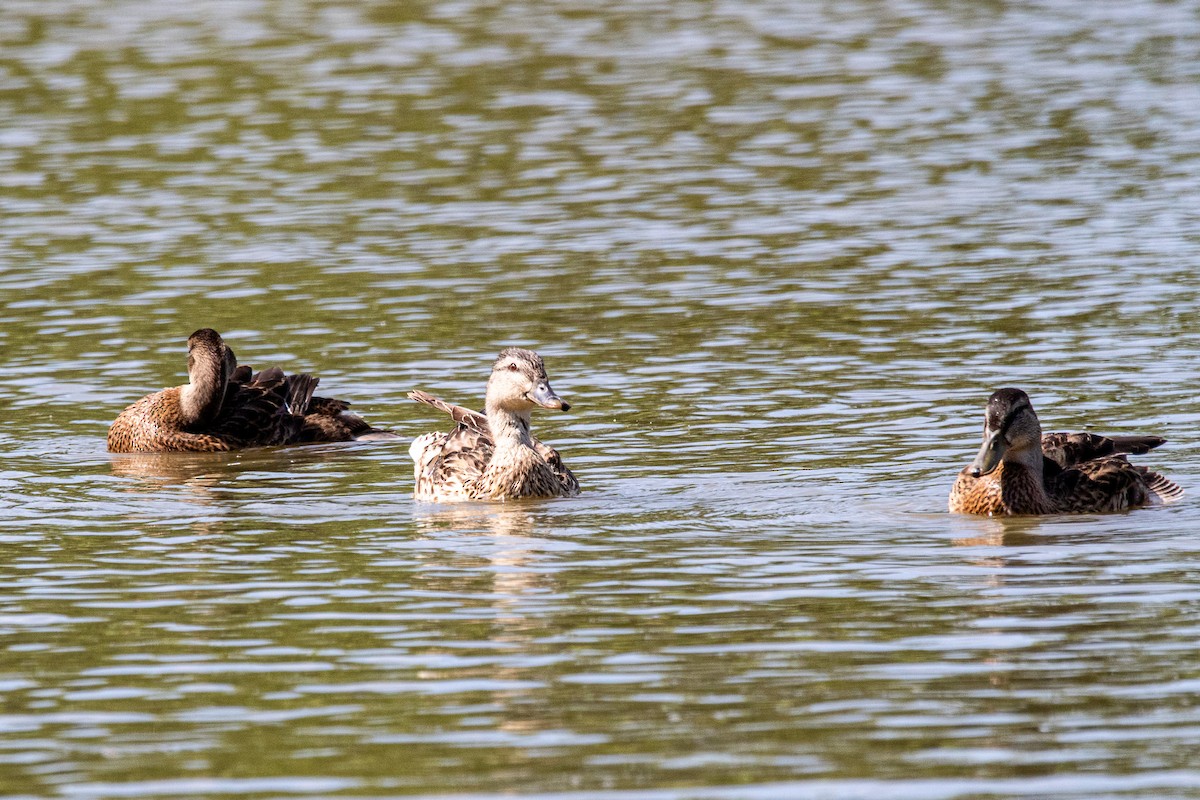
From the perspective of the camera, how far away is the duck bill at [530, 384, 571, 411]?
1530 cm

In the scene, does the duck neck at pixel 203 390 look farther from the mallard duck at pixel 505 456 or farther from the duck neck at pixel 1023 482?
the duck neck at pixel 1023 482

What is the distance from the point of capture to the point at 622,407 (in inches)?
723

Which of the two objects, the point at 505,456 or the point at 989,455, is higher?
the point at 989,455

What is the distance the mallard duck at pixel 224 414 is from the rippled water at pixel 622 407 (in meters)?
0.28

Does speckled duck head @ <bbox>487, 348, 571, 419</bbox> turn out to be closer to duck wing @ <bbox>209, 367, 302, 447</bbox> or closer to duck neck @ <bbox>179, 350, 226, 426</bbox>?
duck wing @ <bbox>209, 367, 302, 447</bbox>

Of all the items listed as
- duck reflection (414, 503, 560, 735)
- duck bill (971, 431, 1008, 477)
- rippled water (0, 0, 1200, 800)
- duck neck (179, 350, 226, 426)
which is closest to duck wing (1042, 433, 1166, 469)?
rippled water (0, 0, 1200, 800)

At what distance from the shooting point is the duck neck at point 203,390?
1867cm

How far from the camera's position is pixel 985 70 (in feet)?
123

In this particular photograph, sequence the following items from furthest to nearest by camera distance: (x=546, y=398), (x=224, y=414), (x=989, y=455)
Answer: (x=224, y=414) < (x=546, y=398) < (x=989, y=455)

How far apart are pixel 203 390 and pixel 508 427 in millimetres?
3773

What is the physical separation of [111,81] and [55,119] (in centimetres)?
345

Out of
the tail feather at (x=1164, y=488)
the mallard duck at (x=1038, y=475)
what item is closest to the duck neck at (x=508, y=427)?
the mallard duck at (x=1038, y=475)

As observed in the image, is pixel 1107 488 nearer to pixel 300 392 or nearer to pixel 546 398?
pixel 546 398

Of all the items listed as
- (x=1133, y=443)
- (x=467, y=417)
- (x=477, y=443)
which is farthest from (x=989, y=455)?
(x=467, y=417)
